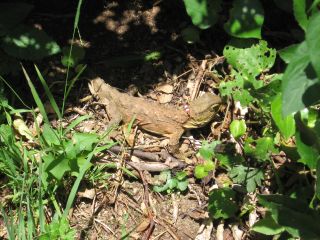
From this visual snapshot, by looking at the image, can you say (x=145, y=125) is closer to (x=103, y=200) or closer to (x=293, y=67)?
(x=103, y=200)

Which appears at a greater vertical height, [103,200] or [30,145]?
[30,145]

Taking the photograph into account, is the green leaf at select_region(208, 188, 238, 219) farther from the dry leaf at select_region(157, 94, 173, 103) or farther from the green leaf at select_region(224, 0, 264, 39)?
the green leaf at select_region(224, 0, 264, 39)

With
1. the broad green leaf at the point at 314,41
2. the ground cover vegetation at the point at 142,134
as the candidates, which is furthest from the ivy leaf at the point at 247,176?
the broad green leaf at the point at 314,41

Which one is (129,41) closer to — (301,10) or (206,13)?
(206,13)

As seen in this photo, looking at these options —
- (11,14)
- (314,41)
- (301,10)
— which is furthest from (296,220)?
(11,14)

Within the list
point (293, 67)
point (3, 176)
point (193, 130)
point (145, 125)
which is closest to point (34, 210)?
point (3, 176)

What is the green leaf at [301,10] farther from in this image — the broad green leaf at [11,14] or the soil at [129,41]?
the broad green leaf at [11,14]
